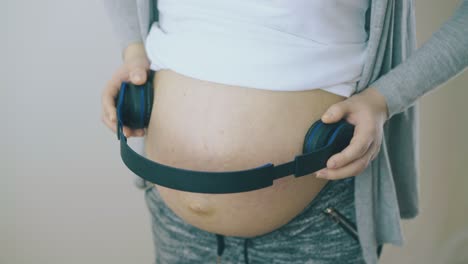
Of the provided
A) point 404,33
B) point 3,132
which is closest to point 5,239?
point 3,132

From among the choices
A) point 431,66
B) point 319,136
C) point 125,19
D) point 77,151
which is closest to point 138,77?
point 125,19

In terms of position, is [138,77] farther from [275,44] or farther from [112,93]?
[275,44]

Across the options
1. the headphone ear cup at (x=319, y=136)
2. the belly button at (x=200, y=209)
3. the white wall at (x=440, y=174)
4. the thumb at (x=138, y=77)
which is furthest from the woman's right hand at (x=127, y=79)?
→ the white wall at (x=440, y=174)

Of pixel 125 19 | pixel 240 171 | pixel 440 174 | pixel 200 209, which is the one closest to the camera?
pixel 240 171

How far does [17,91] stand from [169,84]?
23.7 inches

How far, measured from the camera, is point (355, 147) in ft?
1.94

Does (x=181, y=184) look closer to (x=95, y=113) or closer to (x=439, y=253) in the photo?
(x=95, y=113)

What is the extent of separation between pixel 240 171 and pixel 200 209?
0.14m

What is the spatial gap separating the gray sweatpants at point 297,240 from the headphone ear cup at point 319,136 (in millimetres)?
120

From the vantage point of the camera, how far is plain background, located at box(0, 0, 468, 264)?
1.08 meters

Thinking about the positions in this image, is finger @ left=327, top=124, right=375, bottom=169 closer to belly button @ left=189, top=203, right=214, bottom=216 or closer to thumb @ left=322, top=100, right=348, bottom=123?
thumb @ left=322, top=100, right=348, bottom=123

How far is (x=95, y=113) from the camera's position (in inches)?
45.5

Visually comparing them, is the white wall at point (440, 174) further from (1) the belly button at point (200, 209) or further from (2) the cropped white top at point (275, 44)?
(1) the belly button at point (200, 209)

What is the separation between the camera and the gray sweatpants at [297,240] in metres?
0.70
